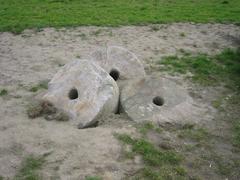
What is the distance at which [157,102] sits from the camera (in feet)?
28.4

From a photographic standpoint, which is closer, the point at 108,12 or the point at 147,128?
the point at 147,128

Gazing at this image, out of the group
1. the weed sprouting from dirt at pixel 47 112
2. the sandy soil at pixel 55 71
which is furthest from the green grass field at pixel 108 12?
the weed sprouting from dirt at pixel 47 112

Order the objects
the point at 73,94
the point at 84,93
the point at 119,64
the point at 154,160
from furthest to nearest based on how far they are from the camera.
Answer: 1. the point at 119,64
2. the point at 73,94
3. the point at 84,93
4. the point at 154,160

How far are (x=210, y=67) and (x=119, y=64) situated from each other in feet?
10.9

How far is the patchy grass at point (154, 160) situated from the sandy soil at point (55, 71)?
191 mm

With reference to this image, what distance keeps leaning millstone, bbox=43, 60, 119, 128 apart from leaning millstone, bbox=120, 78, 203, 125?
15.6 inches

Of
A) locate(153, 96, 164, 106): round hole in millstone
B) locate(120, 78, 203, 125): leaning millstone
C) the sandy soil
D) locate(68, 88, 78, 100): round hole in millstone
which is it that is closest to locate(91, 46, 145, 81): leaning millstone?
locate(120, 78, 203, 125): leaning millstone

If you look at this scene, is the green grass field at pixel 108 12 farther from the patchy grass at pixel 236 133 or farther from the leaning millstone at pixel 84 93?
the patchy grass at pixel 236 133

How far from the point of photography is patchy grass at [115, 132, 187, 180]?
6.35m

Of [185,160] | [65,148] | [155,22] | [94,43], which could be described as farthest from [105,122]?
[155,22]

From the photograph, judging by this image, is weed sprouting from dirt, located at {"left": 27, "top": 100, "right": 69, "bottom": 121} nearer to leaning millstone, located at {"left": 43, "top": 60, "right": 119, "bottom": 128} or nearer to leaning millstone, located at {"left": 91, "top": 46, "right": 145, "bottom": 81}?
leaning millstone, located at {"left": 43, "top": 60, "right": 119, "bottom": 128}

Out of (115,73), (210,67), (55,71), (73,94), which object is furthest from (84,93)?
(210,67)

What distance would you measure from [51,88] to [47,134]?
4.31 feet

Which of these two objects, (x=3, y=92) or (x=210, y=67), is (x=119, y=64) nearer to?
(x=3, y=92)
